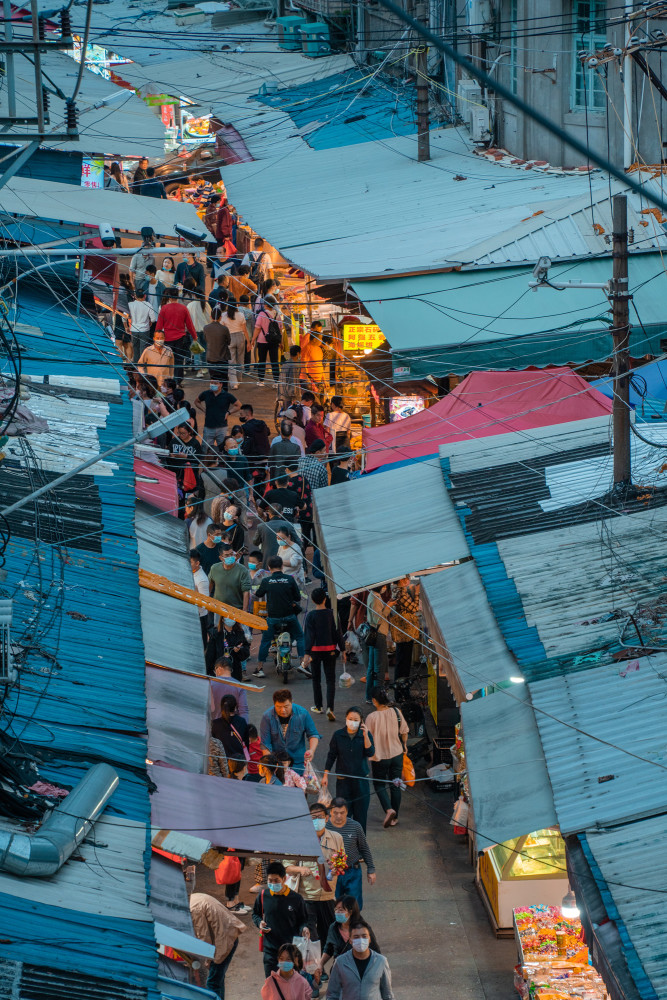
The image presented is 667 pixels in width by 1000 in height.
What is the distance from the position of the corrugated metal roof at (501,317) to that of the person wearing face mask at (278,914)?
8444 mm

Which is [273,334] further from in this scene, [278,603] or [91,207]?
[278,603]

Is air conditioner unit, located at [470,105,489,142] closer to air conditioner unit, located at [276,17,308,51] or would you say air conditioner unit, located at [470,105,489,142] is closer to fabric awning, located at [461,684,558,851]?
air conditioner unit, located at [276,17,308,51]

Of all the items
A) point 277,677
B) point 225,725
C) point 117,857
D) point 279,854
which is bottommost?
point 277,677

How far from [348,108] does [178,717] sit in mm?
23035

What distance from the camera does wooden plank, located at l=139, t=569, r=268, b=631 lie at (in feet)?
42.4

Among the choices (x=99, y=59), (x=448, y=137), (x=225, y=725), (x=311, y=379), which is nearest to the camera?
(x=225, y=725)

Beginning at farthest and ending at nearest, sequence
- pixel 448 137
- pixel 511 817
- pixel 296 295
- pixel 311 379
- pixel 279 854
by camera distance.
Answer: pixel 448 137 → pixel 296 295 → pixel 311 379 → pixel 279 854 → pixel 511 817

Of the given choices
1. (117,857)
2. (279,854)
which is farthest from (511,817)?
(117,857)

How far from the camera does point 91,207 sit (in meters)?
21.8

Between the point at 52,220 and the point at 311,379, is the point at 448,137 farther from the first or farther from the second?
the point at 52,220

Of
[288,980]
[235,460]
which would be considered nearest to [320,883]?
[288,980]

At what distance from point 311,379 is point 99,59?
21017 millimetres

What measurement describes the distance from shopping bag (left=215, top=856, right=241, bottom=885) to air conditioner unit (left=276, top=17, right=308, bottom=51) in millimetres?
31038

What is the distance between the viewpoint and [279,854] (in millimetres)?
9391
